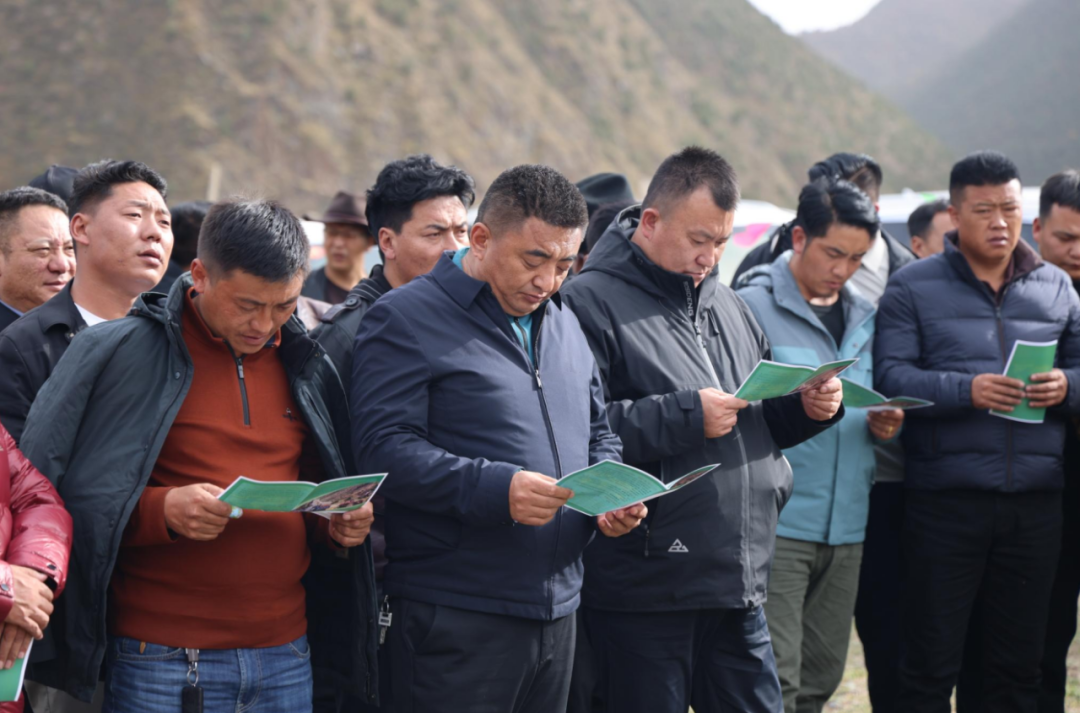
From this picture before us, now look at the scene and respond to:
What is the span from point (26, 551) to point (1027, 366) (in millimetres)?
3460

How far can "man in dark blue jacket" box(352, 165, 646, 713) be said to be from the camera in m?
2.75

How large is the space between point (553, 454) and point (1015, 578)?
7.77 feet

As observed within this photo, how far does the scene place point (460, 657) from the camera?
2775 millimetres

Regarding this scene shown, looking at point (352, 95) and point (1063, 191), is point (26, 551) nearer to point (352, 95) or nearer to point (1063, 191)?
point (1063, 191)

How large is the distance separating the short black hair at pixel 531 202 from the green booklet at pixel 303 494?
794mm

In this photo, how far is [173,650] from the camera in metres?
2.61

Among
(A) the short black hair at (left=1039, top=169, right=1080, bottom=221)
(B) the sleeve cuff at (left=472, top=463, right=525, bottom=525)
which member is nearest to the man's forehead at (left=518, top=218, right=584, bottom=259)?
(B) the sleeve cuff at (left=472, top=463, right=525, bottom=525)

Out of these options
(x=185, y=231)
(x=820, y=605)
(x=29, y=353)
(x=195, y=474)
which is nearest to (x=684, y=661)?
(x=820, y=605)

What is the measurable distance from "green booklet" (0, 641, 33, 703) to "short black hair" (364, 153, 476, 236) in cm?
190

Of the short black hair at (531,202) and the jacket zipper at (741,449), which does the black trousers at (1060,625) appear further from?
the short black hair at (531,202)

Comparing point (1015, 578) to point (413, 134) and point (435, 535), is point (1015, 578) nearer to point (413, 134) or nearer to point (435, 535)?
point (435, 535)

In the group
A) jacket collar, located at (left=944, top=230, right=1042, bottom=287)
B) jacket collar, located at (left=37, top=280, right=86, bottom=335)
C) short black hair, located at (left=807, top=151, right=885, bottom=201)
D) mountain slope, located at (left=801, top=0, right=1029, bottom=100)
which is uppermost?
mountain slope, located at (left=801, top=0, right=1029, bottom=100)

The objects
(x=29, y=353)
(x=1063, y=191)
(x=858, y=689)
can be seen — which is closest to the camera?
(x=29, y=353)

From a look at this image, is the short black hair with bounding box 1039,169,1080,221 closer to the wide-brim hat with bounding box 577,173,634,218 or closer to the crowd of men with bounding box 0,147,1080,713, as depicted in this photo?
the crowd of men with bounding box 0,147,1080,713
